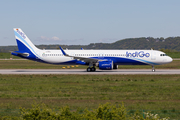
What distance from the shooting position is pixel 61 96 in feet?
63.6

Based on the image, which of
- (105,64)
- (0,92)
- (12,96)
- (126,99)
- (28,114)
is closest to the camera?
(28,114)

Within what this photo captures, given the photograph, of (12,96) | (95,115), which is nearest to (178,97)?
(95,115)

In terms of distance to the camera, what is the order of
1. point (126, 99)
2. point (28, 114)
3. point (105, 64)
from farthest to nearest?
point (105, 64)
point (126, 99)
point (28, 114)

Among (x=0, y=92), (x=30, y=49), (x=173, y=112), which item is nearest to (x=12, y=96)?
(x=0, y=92)

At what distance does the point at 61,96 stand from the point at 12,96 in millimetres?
3907

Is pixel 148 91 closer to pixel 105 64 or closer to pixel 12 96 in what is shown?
pixel 12 96

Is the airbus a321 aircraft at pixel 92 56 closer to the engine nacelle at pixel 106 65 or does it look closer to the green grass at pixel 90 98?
the engine nacelle at pixel 106 65

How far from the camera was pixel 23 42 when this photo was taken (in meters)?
43.7

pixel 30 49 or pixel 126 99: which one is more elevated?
pixel 30 49

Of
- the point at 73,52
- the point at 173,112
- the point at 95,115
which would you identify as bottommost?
the point at 173,112

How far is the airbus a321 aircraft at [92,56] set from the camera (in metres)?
41.6

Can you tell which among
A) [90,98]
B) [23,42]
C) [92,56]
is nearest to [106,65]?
[92,56]

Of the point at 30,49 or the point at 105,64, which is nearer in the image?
the point at 105,64

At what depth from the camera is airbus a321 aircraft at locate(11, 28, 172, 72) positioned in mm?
41625
